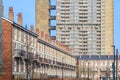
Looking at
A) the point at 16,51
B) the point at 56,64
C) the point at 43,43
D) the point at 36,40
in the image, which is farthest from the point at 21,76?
the point at 56,64

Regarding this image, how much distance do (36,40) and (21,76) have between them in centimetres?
1834

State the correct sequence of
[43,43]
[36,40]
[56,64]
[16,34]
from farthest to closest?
[56,64], [43,43], [36,40], [16,34]

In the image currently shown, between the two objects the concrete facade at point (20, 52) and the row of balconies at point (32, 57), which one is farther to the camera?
the row of balconies at point (32, 57)

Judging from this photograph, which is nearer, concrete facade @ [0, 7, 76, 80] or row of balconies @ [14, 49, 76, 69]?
concrete facade @ [0, 7, 76, 80]

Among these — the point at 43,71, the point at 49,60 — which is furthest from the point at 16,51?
the point at 49,60

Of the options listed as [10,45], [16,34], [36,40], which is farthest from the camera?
[36,40]

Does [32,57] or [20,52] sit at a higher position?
[20,52]

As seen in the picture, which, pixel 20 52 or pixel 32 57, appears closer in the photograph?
pixel 20 52

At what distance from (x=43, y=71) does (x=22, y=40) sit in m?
20.8

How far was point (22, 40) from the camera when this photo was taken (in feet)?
263

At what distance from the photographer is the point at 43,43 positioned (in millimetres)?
104062

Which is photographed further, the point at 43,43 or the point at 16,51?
the point at 43,43

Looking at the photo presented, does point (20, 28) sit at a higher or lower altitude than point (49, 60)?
higher

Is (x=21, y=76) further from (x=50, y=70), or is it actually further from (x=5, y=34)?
(x=50, y=70)
